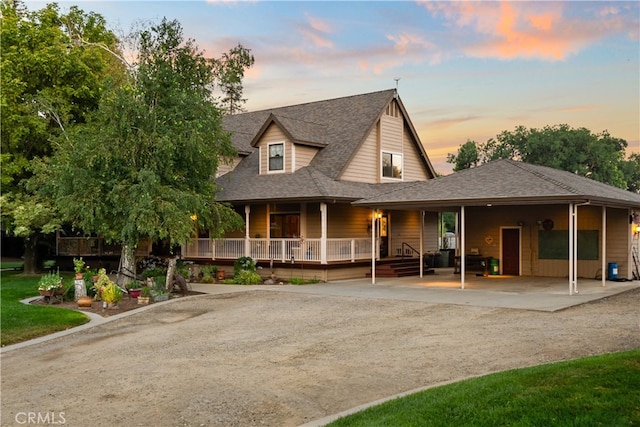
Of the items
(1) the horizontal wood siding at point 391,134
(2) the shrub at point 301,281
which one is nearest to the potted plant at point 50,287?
(2) the shrub at point 301,281

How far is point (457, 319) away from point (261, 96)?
133 feet

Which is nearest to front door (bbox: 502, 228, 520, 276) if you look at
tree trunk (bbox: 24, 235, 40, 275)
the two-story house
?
the two-story house

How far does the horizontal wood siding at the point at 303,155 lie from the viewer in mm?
26297

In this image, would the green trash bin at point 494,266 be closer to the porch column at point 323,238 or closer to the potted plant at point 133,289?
the porch column at point 323,238

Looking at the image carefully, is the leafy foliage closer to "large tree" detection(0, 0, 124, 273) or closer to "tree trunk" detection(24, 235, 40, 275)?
"large tree" detection(0, 0, 124, 273)

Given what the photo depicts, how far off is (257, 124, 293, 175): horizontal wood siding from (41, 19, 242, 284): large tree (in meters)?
5.06

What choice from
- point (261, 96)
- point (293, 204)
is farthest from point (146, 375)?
point (261, 96)

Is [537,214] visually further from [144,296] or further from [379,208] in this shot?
[144,296]

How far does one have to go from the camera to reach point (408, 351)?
10266 millimetres

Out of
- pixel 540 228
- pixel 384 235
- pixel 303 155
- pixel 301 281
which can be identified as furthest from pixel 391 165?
pixel 301 281

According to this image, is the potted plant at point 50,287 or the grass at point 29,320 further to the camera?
the potted plant at point 50,287

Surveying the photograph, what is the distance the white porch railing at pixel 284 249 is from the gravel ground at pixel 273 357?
297 inches

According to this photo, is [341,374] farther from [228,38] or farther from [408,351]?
[228,38]

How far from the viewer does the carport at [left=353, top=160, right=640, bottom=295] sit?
783 inches
